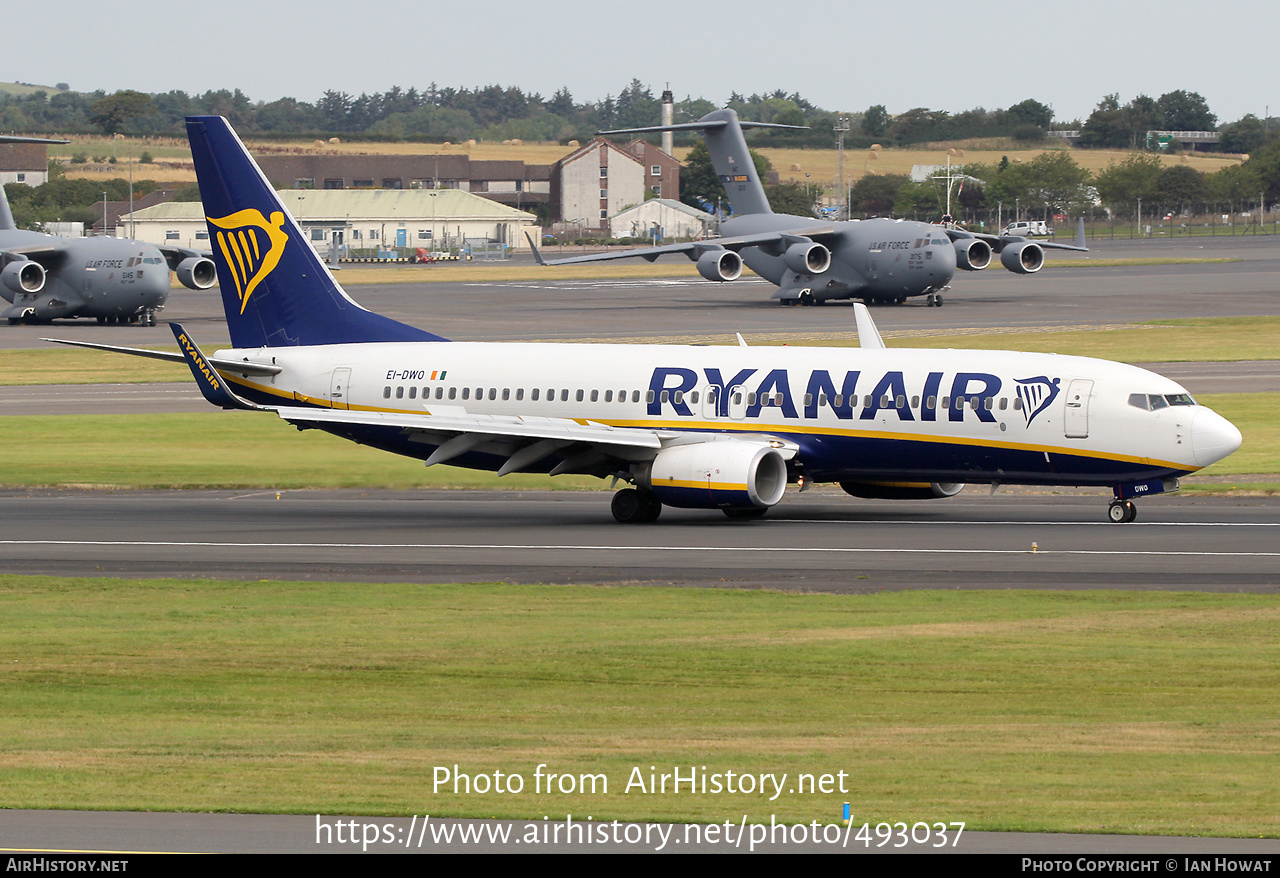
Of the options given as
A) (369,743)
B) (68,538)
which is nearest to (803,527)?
(68,538)

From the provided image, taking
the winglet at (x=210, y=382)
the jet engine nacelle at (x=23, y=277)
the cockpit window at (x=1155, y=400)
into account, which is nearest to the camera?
the cockpit window at (x=1155, y=400)

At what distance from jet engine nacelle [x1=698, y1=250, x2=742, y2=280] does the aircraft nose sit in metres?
68.7

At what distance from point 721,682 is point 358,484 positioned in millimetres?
20875

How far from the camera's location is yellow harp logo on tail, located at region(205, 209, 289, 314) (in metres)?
40.6

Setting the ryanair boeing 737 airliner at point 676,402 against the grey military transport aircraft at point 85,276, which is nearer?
the ryanair boeing 737 airliner at point 676,402

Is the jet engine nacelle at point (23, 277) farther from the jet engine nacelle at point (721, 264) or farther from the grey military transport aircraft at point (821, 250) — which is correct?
the jet engine nacelle at point (721, 264)

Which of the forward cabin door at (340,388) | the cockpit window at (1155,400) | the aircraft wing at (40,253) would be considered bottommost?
the forward cabin door at (340,388)

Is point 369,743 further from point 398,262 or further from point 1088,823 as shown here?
point 398,262

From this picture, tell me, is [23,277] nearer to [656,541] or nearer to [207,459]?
[207,459]

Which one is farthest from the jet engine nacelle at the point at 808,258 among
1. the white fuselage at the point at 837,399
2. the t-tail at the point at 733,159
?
the white fuselage at the point at 837,399

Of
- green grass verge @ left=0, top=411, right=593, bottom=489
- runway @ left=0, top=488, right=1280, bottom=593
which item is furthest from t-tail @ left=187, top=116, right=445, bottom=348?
runway @ left=0, top=488, right=1280, bottom=593

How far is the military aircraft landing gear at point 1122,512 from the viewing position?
34688 mm

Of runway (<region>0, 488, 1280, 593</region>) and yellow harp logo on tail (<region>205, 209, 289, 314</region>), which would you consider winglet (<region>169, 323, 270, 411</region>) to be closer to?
runway (<region>0, 488, 1280, 593</region>)

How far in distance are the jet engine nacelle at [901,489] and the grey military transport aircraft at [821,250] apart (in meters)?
57.2
